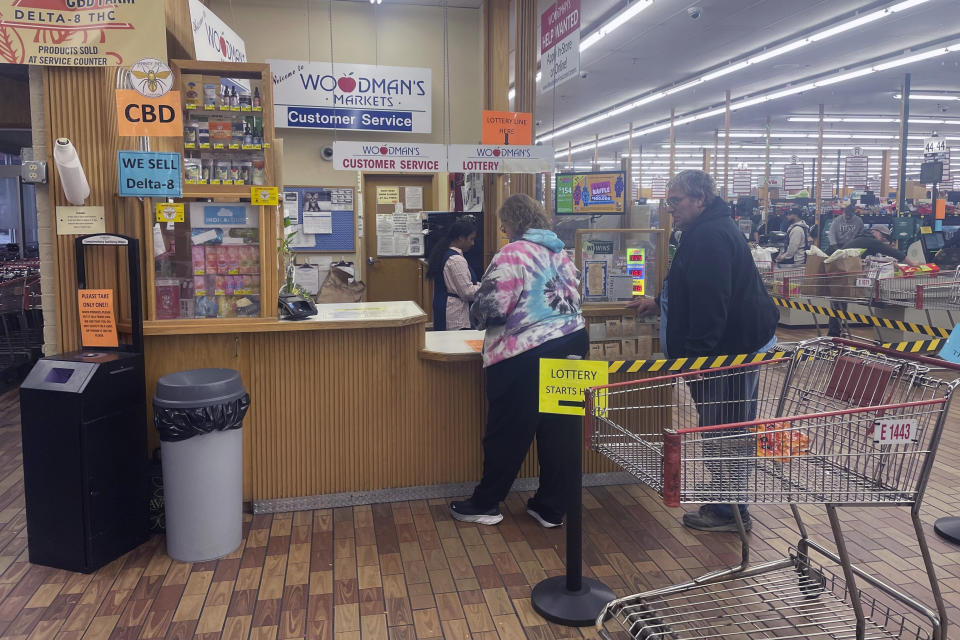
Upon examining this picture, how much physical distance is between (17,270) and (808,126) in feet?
63.0

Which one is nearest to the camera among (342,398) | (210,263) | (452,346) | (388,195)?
(210,263)

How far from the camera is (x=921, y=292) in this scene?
620 cm

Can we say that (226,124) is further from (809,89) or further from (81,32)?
(809,89)

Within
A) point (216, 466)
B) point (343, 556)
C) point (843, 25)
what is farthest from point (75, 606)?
point (843, 25)

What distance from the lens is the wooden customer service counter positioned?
369 centimetres

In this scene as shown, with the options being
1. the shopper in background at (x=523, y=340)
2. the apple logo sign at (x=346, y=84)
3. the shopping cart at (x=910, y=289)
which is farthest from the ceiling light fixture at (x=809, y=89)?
the shopper in background at (x=523, y=340)

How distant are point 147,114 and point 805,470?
3.18m

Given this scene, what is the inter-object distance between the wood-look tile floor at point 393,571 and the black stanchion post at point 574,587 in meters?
0.06

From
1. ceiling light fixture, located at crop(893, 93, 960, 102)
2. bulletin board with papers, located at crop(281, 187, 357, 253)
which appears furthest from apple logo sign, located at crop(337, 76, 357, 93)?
ceiling light fixture, located at crop(893, 93, 960, 102)

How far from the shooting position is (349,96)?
7176 mm

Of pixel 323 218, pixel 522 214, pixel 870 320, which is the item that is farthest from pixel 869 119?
pixel 522 214

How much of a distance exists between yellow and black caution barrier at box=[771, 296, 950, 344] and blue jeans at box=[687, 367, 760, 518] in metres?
3.15

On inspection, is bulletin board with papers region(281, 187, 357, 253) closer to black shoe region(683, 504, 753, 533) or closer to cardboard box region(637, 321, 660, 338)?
cardboard box region(637, 321, 660, 338)

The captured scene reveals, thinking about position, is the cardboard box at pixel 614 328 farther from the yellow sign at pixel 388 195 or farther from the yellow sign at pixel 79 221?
the yellow sign at pixel 388 195
